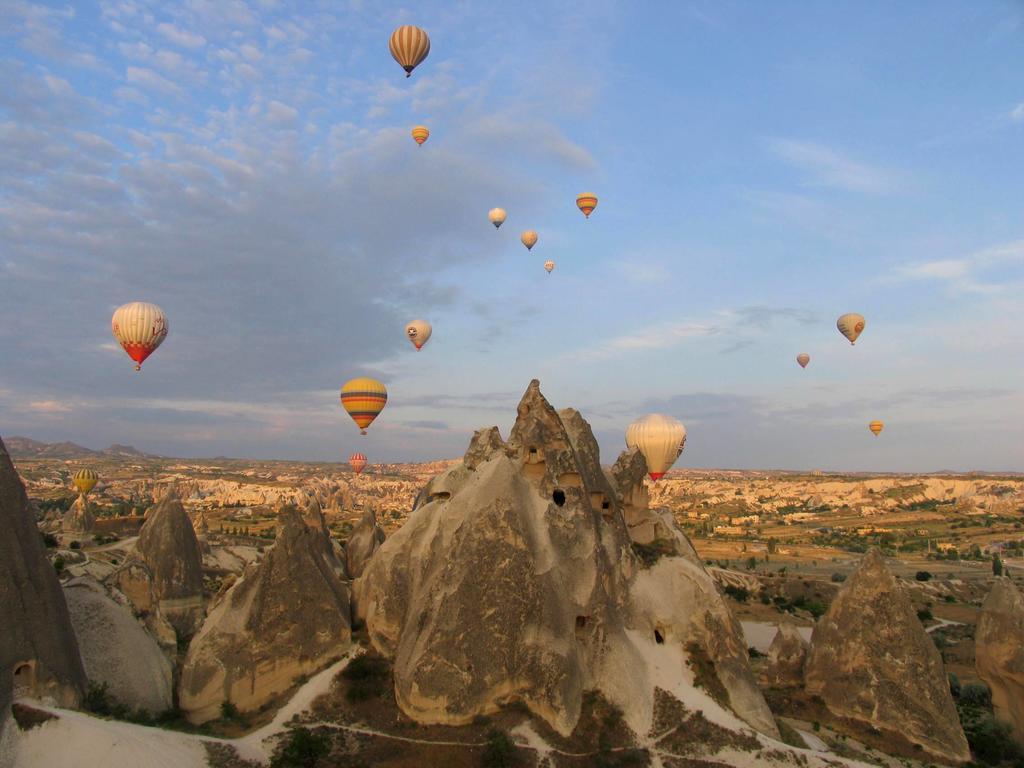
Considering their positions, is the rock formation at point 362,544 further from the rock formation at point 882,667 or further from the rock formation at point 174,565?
the rock formation at point 882,667

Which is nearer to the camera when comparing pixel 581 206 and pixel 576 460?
pixel 576 460

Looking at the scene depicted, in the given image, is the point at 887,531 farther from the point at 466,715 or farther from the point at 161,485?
the point at 161,485

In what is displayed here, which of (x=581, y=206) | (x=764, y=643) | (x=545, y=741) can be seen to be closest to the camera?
(x=545, y=741)

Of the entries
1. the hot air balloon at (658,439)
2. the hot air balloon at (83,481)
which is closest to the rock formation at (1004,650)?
the hot air balloon at (658,439)

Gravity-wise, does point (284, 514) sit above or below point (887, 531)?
above

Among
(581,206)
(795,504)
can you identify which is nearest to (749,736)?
(581,206)

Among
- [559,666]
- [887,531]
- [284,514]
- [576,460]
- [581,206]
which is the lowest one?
[887,531]
